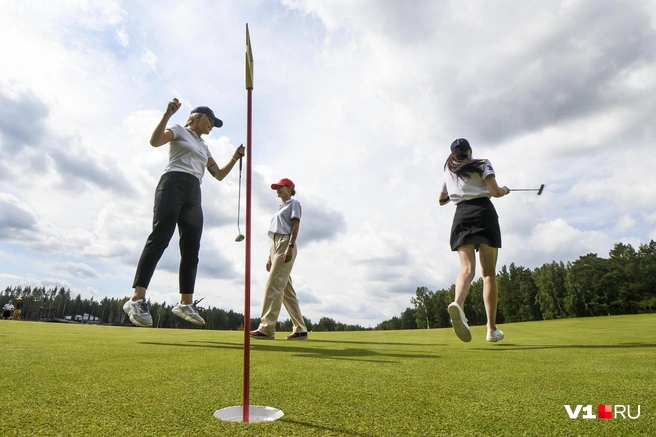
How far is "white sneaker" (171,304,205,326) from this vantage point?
15.1 ft

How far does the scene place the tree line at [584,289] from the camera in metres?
70.3

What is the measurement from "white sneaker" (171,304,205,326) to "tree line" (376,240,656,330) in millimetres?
78993

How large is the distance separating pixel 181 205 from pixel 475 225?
11.5 ft

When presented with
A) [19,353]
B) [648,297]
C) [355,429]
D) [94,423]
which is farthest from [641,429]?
[648,297]

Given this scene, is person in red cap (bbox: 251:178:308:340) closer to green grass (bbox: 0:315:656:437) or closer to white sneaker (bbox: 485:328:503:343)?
green grass (bbox: 0:315:656:437)

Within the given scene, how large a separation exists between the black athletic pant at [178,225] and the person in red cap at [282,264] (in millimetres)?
1462

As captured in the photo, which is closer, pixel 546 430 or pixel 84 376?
pixel 546 430

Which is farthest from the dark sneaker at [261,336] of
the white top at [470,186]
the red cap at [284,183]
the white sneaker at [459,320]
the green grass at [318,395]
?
the white top at [470,186]

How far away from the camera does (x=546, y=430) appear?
1.61 meters

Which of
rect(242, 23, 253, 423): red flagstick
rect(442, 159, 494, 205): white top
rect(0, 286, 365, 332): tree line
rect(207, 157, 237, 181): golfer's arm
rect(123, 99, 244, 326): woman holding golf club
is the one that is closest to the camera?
rect(242, 23, 253, 423): red flagstick

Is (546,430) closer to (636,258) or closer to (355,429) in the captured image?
(355,429)

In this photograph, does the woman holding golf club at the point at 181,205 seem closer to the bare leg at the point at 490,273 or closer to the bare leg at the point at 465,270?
the bare leg at the point at 465,270

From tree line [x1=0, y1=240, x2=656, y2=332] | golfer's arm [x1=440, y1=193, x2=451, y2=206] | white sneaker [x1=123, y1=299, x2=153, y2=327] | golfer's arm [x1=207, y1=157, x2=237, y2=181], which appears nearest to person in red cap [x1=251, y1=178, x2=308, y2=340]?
golfer's arm [x1=207, y1=157, x2=237, y2=181]

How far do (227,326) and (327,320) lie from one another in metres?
45.9
